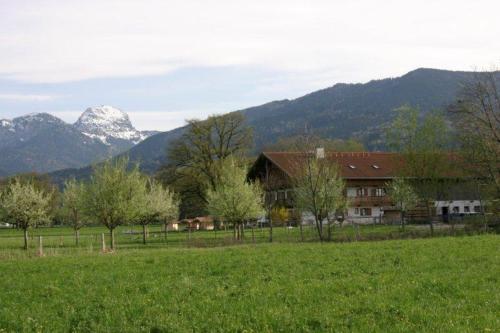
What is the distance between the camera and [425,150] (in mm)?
55000

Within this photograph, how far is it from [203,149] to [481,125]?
39.0 meters

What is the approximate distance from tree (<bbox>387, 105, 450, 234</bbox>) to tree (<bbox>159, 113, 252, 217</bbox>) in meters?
26.7

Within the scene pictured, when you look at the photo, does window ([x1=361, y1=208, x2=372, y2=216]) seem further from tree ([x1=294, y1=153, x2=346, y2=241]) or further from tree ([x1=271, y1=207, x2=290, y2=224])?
tree ([x1=294, y1=153, x2=346, y2=241])

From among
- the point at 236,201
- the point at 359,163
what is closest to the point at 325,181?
the point at 236,201

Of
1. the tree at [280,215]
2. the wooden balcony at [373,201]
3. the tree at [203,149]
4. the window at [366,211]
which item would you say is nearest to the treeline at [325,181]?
the tree at [280,215]

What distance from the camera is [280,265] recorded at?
799 inches

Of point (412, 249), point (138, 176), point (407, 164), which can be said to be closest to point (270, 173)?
point (407, 164)

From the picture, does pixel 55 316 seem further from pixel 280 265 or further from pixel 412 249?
pixel 412 249

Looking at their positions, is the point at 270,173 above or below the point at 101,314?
above

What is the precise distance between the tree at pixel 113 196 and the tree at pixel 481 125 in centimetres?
2650

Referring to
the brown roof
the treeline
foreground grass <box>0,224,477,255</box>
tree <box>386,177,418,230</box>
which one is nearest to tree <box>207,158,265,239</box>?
the treeline

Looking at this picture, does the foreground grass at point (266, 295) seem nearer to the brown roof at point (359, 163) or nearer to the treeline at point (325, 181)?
the treeline at point (325, 181)

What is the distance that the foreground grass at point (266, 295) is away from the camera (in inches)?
454

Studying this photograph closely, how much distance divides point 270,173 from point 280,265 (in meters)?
59.7
